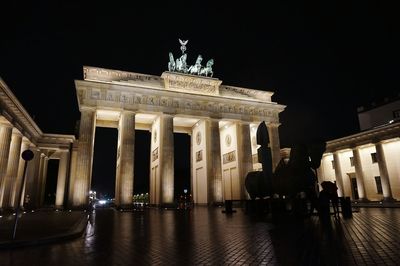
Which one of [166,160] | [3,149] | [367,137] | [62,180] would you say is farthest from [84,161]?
[367,137]

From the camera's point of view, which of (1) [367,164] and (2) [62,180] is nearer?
(2) [62,180]

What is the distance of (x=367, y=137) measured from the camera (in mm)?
40312

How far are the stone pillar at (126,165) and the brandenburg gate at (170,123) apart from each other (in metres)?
0.11

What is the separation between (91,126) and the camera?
3288 cm

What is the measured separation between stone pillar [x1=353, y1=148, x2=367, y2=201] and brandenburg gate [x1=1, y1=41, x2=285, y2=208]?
12.9m

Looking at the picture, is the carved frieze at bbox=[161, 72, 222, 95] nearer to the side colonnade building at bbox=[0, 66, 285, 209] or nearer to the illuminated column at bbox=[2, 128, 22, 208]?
the side colonnade building at bbox=[0, 66, 285, 209]

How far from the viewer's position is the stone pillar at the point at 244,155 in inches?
1502

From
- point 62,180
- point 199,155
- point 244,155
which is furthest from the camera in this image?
point 199,155

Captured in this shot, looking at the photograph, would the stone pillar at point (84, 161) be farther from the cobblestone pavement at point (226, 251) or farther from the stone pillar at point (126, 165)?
the cobblestone pavement at point (226, 251)

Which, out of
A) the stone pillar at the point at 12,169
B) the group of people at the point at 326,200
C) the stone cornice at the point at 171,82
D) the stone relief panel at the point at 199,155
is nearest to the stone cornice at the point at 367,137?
the stone cornice at the point at 171,82

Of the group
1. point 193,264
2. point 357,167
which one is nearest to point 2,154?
point 193,264

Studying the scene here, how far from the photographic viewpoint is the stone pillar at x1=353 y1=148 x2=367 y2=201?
137 ft

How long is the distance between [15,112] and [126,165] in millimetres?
12782

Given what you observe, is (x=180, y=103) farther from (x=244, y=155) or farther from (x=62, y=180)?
(x=62, y=180)
